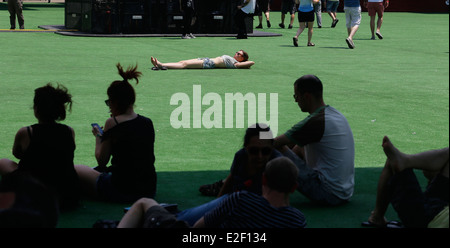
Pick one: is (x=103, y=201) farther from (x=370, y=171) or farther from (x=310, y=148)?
(x=370, y=171)

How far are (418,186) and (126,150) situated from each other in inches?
101

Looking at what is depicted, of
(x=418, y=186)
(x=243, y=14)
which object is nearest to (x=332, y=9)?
(x=243, y=14)

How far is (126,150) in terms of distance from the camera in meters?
6.79

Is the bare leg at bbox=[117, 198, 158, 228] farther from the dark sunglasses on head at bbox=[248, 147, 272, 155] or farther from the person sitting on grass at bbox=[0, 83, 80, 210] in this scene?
the person sitting on grass at bbox=[0, 83, 80, 210]

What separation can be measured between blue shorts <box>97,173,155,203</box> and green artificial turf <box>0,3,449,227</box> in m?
0.08

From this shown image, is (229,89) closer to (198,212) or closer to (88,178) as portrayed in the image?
(88,178)

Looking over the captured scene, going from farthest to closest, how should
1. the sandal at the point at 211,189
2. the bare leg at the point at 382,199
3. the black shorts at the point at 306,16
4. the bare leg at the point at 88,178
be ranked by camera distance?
the black shorts at the point at 306,16
the sandal at the point at 211,189
the bare leg at the point at 88,178
the bare leg at the point at 382,199

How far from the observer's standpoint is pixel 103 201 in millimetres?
7109

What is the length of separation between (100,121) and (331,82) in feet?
19.0

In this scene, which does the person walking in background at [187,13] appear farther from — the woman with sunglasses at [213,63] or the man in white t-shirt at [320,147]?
the man in white t-shirt at [320,147]

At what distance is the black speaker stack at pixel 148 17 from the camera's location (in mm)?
26609

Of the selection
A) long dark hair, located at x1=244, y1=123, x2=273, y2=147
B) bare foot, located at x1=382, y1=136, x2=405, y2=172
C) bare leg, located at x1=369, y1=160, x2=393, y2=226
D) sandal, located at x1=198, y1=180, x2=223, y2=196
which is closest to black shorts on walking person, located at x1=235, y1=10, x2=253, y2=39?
sandal, located at x1=198, y1=180, x2=223, y2=196

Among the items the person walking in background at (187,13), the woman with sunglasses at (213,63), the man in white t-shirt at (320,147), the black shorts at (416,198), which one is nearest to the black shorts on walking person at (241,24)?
the person walking in background at (187,13)

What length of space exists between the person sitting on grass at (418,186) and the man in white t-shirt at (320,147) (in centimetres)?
120
